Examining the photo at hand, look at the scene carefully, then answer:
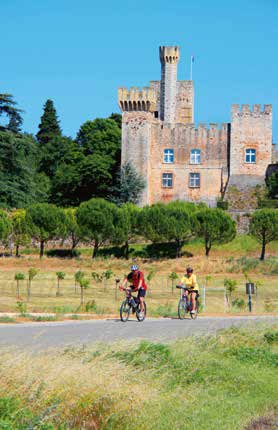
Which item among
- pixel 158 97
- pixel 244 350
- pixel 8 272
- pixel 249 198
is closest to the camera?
pixel 244 350

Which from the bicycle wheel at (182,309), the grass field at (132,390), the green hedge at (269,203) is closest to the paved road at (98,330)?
the bicycle wheel at (182,309)

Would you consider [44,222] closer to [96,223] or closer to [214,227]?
[96,223]

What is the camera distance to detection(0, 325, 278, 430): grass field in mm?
9805

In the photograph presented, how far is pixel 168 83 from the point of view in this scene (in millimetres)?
74375

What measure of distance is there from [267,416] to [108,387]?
2.51 metres

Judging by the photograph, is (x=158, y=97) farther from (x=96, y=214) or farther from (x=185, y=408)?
(x=185, y=408)

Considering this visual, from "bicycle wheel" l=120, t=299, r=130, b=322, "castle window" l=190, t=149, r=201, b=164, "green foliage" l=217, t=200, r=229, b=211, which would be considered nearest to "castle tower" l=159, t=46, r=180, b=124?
"castle window" l=190, t=149, r=201, b=164

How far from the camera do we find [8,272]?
48.7 meters

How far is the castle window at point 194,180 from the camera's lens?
69875 mm

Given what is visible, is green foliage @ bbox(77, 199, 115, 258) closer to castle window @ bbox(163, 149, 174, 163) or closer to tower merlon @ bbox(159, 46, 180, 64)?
castle window @ bbox(163, 149, 174, 163)

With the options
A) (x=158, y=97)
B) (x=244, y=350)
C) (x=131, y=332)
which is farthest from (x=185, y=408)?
(x=158, y=97)

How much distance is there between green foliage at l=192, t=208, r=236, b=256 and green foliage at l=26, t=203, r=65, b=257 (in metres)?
8.90

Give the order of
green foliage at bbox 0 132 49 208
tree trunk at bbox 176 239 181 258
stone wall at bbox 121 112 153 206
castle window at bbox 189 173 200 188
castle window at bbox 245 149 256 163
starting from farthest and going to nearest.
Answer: castle window at bbox 189 173 200 188 → castle window at bbox 245 149 256 163 → stone wall at bbox 121 112 153 206 → tree trunk at bbox 176 239 181 258 → green foliage at bbox 0 132 49 208

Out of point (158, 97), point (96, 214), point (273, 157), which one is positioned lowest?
point (96, 214)
